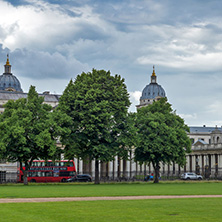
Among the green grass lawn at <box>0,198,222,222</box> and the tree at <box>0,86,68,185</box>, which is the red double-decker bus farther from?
the green grass lawn at <box>0,198,222,222</box>

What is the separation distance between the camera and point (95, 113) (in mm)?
79062

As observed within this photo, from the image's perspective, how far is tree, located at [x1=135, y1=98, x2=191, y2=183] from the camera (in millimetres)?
89750

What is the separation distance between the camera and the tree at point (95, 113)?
78.2 meters

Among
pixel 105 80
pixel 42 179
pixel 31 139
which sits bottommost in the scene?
pixel 42 179

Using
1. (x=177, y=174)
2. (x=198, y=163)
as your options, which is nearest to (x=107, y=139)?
(x=177, y=174)

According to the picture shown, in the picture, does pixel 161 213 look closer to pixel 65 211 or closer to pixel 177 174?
pixel 65 211

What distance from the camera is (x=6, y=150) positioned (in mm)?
75312

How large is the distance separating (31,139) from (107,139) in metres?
11.8

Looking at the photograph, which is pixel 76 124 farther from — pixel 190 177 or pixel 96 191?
pixel 190 177

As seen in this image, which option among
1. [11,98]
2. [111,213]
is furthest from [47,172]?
[111,213]

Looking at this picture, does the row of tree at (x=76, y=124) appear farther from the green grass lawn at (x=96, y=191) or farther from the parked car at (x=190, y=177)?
the parked car at (x=190, y=177)

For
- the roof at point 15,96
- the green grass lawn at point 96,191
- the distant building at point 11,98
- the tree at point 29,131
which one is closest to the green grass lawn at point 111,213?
the green grass lawn at point 96,191

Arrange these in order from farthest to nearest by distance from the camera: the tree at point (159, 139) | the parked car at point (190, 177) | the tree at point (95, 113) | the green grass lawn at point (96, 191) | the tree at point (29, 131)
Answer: the parked car at point (190, 177)
the tree at point (159, 139)
the tree at point (95, 113)
the tree at point (29, 131)
the green grass lawn at point (96, 191)

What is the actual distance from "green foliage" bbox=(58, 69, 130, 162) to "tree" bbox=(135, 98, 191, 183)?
8190mm
